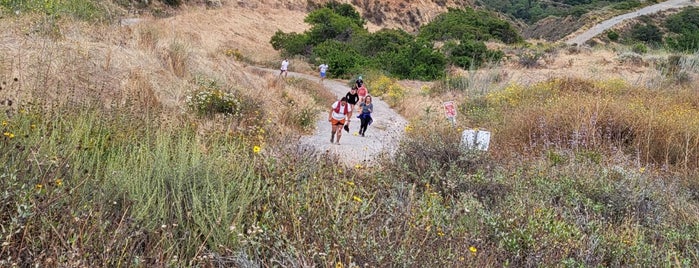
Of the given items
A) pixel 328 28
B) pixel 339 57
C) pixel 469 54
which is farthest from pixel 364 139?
pixel 328 28

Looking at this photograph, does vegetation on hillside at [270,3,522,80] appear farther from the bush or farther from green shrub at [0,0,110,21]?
green shrub at [0,0,110,21]

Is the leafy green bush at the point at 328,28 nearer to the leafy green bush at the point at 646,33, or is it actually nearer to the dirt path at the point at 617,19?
the dirt path at the point at 617,19

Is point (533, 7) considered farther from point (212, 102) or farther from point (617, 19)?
point (212, 102)

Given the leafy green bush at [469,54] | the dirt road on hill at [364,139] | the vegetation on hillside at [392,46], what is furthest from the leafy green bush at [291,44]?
the dirt road on hill at [364,139]

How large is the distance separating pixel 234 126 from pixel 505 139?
4.15 metres

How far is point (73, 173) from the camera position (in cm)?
302

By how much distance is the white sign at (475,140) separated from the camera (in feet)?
18.6

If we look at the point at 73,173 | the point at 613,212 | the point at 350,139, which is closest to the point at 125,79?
the point at 350,139

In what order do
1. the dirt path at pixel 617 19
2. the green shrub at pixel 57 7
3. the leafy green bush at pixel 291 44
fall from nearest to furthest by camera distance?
the green shrub at pixel 57 7 → the leafy green bush at pixel 291 44 → the dirt path at pixel 617 19

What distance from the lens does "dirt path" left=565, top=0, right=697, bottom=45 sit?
48.1m

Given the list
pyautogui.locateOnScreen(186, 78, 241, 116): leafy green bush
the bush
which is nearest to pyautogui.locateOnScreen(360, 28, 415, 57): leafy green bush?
A: the bush

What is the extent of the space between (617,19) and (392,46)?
122 feet

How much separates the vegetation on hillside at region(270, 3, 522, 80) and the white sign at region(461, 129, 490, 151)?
1908cm

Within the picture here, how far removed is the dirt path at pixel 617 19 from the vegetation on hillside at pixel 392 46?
763 centimetres
